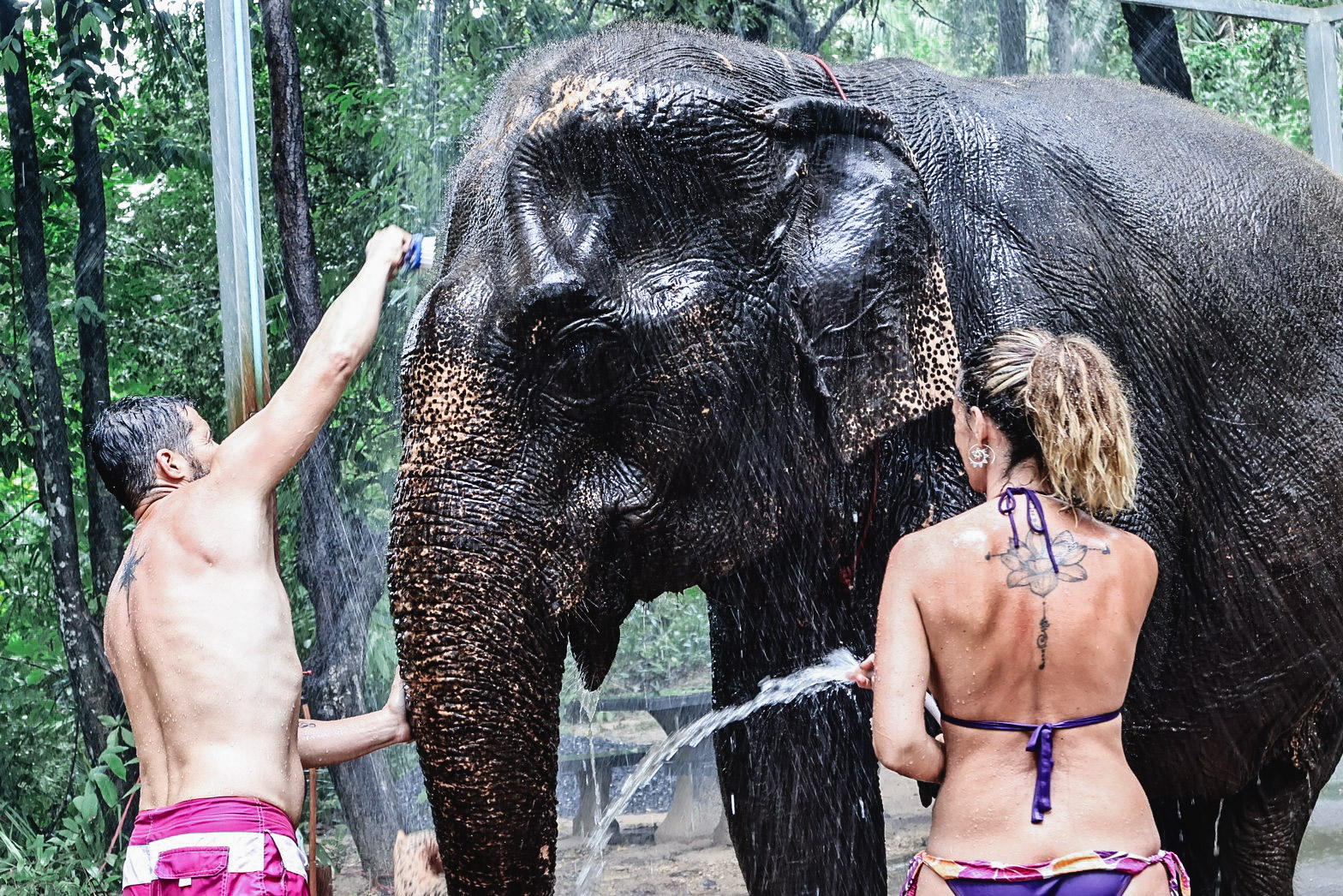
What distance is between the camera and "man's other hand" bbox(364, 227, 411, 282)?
279 cm

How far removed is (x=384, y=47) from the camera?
6316 mm

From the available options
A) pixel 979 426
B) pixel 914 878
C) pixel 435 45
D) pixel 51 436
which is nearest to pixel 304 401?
pixel 979 426

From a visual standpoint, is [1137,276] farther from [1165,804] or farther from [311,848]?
[311,848]

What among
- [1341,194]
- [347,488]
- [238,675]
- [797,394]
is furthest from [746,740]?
[347,488]

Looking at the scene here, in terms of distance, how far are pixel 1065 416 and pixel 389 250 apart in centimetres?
138

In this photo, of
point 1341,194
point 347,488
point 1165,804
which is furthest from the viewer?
point 347,488

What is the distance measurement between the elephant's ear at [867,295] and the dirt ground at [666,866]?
3068 mm

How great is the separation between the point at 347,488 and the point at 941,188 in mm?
3645

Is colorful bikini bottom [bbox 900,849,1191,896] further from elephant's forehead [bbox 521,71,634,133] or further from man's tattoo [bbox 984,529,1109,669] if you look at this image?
elephant's forehead [bbox 521,71,634,133]

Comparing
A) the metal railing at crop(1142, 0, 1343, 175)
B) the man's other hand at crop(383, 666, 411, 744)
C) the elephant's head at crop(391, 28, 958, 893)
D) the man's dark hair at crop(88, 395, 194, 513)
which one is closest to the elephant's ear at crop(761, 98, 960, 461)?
the elephant's head at crop(391, 28, 958, 893)

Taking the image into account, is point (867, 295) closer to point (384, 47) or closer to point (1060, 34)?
point (384, 47)

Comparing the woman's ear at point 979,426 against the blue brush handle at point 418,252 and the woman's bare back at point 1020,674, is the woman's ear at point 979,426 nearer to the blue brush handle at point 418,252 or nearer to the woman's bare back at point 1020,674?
the woman's bare back at point 1020,674

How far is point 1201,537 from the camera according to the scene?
3289 mm

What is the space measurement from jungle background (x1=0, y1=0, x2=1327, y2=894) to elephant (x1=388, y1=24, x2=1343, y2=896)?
2.75 metres
